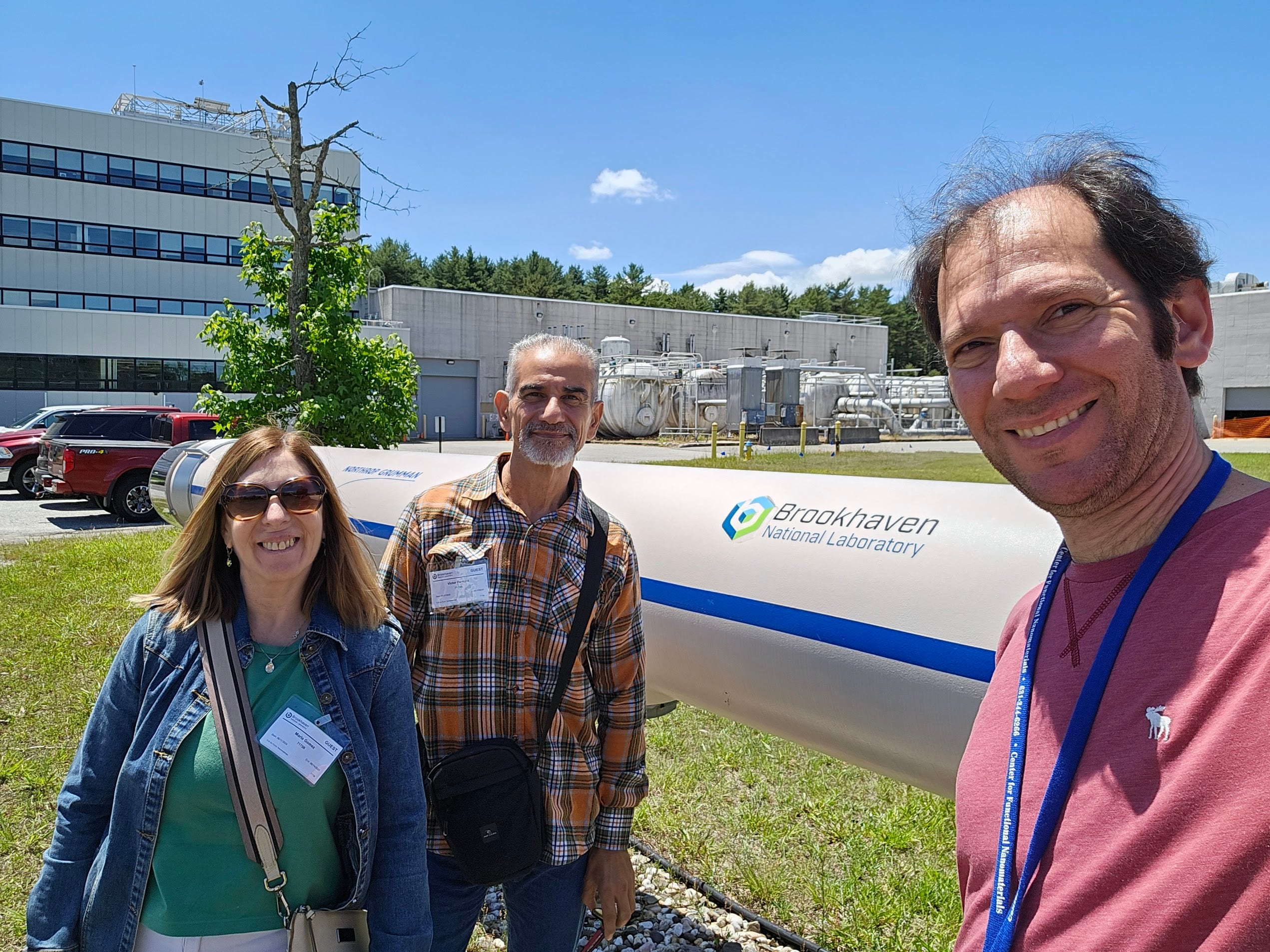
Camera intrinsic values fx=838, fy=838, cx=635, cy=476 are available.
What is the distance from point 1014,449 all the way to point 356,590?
163cm

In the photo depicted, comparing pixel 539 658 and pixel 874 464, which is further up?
pixel 539 658

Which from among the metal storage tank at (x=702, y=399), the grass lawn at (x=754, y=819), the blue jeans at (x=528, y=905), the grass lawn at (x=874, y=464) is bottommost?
the grass lawn at (x=754, y=819)

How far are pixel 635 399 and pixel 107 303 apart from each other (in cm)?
2060

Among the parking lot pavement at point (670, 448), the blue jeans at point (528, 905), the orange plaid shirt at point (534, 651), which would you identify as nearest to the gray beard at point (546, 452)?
the orange plaid shirt at point (534, 651)

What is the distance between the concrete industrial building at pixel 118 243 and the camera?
1189 inches

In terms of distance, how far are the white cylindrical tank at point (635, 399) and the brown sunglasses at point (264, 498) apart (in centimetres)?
3154

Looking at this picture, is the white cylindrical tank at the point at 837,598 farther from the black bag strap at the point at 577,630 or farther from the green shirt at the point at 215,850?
the green shirt at the point at 215,850

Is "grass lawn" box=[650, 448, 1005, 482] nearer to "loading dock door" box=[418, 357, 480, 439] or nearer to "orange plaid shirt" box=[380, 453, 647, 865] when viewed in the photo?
"orange plaid shirt" box=[380, 453, 647, 865]

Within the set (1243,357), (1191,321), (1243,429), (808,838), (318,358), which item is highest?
(1243,357)

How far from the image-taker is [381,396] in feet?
40.8

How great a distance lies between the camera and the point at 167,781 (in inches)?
75.7

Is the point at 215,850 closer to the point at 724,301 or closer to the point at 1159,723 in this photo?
the point at 1159,723

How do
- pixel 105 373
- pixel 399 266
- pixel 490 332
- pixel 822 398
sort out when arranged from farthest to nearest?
pixel 399 266, pixel 490 332, pixel 822 398, pixel 105 373

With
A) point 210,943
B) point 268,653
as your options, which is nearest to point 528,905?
point 210,943
